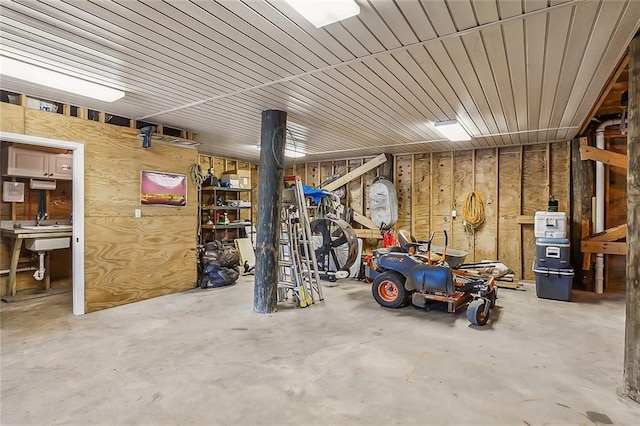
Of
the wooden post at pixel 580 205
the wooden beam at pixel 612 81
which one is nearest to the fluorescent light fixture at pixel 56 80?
the wooden beam at pixel 612 81

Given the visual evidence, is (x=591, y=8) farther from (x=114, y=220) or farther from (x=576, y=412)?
(x=114, y=220)

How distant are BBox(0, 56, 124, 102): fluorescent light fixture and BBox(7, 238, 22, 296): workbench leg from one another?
2677mm

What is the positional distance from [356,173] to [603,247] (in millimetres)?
4831

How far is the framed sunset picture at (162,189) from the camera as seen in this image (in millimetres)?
5125

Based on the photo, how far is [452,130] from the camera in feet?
17.5

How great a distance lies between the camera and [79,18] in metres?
2.34

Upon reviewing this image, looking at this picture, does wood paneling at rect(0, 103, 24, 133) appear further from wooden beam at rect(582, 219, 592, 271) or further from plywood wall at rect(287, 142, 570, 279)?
wooden beam at rect(582, 219, 592, 271)

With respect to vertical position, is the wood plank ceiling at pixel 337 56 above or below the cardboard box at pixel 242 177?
above

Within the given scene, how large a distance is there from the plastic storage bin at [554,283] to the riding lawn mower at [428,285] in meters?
1.13

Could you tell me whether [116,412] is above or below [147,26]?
below

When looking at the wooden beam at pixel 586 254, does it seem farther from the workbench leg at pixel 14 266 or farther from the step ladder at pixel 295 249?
the workbench leg at pixel 14 266

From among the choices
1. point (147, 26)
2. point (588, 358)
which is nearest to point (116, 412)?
point (147, 26)

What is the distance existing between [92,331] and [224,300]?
1.72 meters

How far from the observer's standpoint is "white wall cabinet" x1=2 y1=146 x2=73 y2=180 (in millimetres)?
4996
